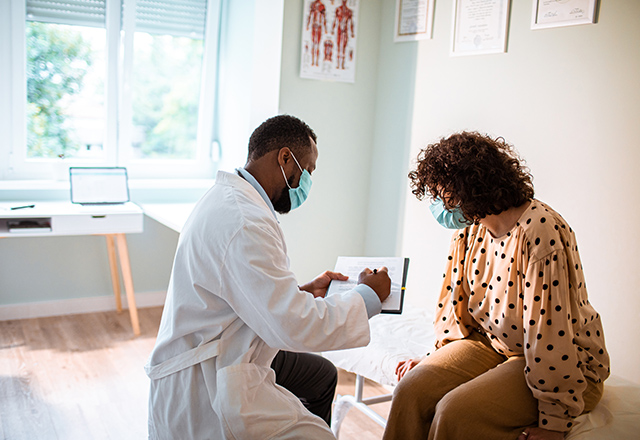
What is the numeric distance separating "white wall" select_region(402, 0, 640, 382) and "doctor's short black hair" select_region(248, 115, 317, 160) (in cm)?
108

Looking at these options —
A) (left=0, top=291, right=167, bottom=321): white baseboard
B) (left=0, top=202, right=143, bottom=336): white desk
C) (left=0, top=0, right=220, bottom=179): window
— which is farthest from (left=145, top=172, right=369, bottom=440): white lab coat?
(left=0, top=0, right=220, bottom=179): window

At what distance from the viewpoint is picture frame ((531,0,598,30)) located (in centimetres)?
206

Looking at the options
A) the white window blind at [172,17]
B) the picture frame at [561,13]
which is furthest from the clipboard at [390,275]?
the white window blind at [172,17]

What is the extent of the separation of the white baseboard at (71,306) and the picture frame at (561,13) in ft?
8.96

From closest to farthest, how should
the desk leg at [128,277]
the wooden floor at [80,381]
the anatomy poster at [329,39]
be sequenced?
the wooden floor at [80,381] → the anatomy poster at [329,39] → the desk leg at [128,277]

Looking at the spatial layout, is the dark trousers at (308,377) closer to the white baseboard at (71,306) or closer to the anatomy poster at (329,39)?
the anatomy poster at (329,39)

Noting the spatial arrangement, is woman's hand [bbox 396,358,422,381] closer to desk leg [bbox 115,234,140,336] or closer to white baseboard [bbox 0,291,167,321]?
desk leg [bbox 115,234,140,336]

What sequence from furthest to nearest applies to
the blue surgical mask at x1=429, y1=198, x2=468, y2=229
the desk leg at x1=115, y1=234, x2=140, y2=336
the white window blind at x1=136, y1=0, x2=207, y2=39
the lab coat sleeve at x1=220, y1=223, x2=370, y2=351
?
1. the white window blind at x1=136, y1=0, x2=207, y2=39
2. the desk leg at x1=115, y1=234, x2=140, y2=336
3. the blue surgical mask at x1=429, y1=198, x2=468, y2=229
4. the lab coat sleeve at x1=220, y1=223, x2=370, y2=351

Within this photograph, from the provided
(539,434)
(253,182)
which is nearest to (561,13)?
(253,182)

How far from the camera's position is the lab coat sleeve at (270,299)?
1.32 metres

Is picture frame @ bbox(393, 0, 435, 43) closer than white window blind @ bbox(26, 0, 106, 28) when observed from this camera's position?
→ Yes

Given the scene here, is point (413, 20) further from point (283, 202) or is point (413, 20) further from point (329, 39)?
point (283, 202)

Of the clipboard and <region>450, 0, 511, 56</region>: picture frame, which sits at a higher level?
<region>450, 0, 511, 56</region>: picture frame

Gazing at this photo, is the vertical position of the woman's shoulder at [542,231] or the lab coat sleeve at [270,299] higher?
the woman's shoulder at [542,231]
